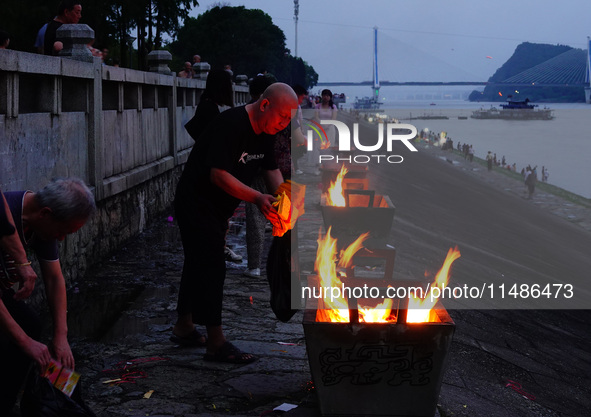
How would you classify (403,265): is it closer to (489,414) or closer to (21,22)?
(489,414)

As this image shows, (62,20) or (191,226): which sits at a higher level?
(62,20)

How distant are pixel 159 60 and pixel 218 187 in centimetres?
865

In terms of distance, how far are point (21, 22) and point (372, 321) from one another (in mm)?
27847

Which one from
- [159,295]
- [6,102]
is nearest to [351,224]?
[159,295]

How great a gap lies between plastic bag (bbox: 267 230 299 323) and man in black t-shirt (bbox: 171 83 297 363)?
0.95ft

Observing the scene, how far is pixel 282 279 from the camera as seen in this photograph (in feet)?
14.7

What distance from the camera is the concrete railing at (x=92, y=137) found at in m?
6.20

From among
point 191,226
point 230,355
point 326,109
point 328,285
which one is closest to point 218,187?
point 191,226

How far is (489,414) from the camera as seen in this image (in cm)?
482

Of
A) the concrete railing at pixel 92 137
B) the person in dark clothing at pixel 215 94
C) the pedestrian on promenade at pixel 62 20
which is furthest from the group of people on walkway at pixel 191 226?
the pedestrian on promenade at pixel 62 20

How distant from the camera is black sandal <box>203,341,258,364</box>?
5211mm

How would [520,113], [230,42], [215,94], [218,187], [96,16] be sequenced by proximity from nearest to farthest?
[218,187], [215,94], [96,16], [230,42], [520,113]

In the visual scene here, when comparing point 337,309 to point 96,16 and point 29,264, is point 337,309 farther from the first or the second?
point 96,16

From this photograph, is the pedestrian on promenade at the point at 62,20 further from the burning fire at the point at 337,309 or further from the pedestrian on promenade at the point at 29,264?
the pedestrian on promenade at the point at 29,264
